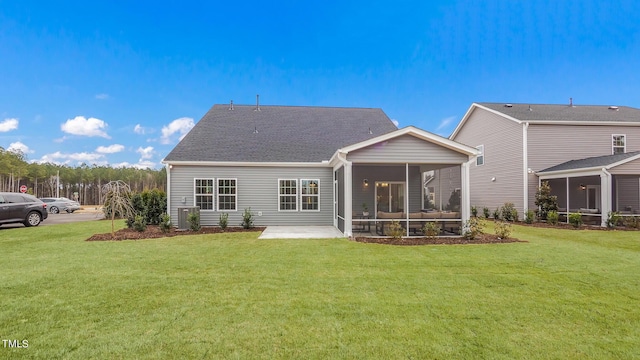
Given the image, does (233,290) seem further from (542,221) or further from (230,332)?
(542,221)

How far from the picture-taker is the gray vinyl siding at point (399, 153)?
9672mm

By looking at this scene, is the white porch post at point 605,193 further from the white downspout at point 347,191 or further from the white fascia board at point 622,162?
the white downspout at point 347,191

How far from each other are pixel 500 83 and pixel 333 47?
15.1 meters

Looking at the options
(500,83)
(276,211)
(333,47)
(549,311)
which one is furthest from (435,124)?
(549,311)

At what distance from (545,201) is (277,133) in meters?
13.8

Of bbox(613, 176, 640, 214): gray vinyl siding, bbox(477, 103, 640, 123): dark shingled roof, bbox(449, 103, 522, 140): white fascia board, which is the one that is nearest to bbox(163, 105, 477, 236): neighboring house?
bbox(449, 103, 522, 140): white fascia board

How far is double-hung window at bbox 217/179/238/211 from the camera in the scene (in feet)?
41.5

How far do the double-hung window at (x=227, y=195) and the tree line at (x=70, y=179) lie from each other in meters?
29.3

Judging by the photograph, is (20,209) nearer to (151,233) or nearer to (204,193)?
(151,233)

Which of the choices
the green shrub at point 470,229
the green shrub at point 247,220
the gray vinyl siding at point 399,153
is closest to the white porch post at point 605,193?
the green shrub at point 470,229

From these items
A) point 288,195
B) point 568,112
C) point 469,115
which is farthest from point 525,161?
point 288,195

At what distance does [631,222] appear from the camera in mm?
12227

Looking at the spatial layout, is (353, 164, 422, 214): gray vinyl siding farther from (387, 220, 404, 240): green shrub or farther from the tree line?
the tree line

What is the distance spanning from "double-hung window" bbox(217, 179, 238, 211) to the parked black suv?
8.57 metres
